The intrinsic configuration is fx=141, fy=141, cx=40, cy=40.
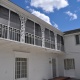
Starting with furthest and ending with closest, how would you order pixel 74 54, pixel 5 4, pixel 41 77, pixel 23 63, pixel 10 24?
pixel 74 54 → pixel 41 77 → pixel 23 63 → pixel 10 24 → pixel 5 4

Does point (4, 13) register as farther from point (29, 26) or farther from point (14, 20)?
point (29, 26)

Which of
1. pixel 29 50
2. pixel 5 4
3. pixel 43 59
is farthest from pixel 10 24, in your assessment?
pixel 43 59

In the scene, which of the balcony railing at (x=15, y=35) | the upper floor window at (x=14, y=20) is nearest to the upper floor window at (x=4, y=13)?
the upper floor window at (x=14, y=20)

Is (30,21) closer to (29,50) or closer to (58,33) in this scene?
(29,50)

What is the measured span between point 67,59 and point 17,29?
10055mm

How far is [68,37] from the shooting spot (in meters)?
19.4

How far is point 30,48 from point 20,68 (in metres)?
2.23

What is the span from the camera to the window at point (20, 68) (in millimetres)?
12238

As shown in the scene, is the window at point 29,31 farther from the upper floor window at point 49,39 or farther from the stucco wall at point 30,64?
the upper floor window at point 49,39

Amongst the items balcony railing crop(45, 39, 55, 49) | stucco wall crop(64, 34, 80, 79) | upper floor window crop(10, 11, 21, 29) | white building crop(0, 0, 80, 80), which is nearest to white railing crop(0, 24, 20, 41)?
white building crop(0, 0, 80, 80)

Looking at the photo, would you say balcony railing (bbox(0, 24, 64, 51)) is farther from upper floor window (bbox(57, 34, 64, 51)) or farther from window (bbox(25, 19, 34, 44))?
upper floor window (bbox(57, 34, 64, 51))

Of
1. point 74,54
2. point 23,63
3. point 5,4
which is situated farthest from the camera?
point 74,54

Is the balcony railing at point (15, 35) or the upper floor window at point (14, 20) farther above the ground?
the upper floor window at point (14, 20)

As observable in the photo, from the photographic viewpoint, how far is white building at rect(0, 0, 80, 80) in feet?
35.4
